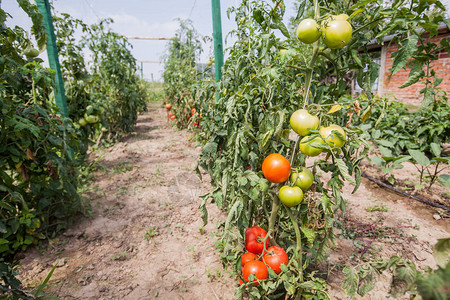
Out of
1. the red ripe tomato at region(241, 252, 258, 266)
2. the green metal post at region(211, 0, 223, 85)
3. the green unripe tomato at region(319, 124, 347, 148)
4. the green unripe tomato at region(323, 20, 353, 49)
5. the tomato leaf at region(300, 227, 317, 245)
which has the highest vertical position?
the green metal post at region(211, 0, 223, 85)

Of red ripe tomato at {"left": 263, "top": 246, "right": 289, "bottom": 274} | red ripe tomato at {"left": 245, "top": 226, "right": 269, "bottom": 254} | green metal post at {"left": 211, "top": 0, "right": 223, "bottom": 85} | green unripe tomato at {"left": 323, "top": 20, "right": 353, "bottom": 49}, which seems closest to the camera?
green unripe tomato at {"left": 323, "top": 20, "right": 353, "bottom": 49}

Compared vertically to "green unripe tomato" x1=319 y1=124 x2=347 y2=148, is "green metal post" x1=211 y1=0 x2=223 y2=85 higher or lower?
higher

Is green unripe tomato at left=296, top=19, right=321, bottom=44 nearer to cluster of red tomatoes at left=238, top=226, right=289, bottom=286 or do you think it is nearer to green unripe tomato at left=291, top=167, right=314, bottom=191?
green unripe tomato at left=291, top=167, right=314, bottom=191

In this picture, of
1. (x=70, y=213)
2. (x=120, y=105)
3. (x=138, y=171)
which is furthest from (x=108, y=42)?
(x=70, y=213)

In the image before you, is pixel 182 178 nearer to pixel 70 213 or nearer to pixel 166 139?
pixel 70 213

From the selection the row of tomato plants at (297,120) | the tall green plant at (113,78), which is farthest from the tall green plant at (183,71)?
the row of tomato plants at (297,120)

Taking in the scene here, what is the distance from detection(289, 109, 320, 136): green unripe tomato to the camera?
972 mm

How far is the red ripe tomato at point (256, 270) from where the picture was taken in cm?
113

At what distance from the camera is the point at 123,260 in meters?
1.77

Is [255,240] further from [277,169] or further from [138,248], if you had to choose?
[138,248]

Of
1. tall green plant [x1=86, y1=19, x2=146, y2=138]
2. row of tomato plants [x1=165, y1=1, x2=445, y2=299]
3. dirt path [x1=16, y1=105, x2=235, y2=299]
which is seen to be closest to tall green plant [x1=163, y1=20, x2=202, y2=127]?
tall green plant [x1=86, y1=19, x2=146, y2=138]

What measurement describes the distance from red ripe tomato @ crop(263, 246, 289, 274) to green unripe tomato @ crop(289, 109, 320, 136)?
2.00 ft

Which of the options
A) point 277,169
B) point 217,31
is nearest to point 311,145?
point 277,169

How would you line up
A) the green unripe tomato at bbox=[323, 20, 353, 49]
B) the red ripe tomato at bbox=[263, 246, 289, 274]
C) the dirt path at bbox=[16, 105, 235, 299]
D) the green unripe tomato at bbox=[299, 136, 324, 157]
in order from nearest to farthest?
the green unripe tomato at bbox=[323, 20, 353, 49]
the green unripe tomato at bbox=[299, 136, 324, 157]
the red ripe tomato at bbox=[263, 246, 289, 274]
the dirt path at bbox=[16, 105, 235, 299]
